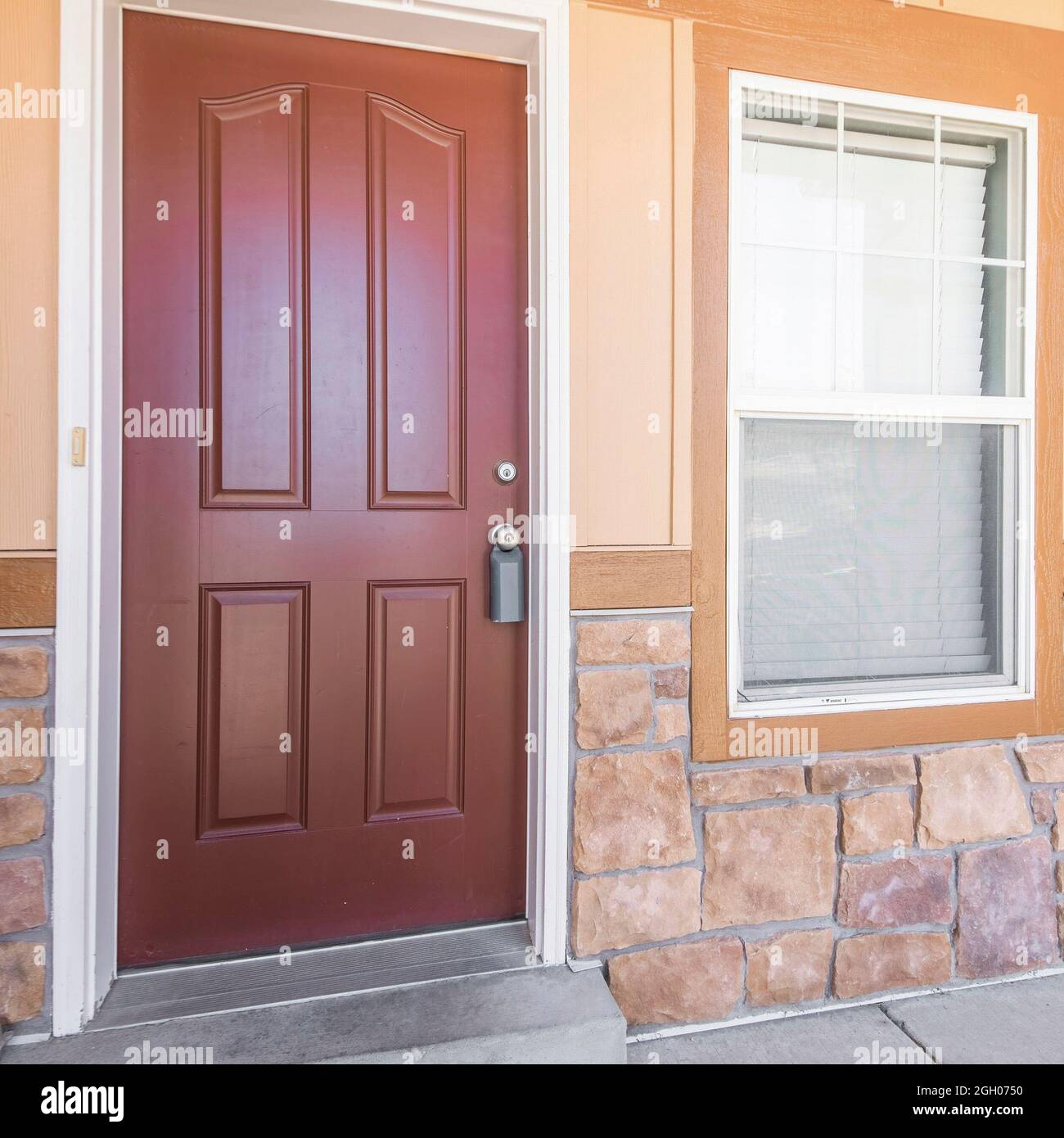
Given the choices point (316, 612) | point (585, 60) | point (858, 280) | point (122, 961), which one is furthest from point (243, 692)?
point (858, 280)

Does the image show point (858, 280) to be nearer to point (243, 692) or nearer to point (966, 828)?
point (966, 828)

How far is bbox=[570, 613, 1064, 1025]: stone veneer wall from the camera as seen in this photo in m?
1.77

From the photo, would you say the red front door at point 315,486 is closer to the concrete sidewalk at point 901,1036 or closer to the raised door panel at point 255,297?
the raised door panel at point 255,297

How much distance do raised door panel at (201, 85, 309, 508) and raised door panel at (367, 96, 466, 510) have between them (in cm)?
18

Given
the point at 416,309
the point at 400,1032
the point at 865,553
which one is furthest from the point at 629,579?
the point at 400,1032

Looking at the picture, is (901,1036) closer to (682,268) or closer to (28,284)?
(682,268)

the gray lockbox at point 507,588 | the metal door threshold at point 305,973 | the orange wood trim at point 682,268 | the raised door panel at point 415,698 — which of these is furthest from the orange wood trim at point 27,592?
the orange wood trim at point 682,268

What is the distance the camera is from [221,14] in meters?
1.68

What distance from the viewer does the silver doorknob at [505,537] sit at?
183 cm

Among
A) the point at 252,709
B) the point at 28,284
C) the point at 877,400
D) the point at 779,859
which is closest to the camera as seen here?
the point at 28,284

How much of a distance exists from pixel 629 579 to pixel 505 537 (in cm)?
33

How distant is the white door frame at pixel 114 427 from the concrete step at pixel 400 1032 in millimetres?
119

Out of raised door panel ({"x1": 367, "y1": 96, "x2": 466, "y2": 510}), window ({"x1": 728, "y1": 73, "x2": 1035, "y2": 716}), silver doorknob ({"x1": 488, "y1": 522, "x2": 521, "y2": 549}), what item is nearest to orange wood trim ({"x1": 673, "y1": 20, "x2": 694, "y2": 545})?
window ({"x1": 728, "y1": 73, "x2": 1035, "y2": 716})

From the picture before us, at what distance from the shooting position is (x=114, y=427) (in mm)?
1642
